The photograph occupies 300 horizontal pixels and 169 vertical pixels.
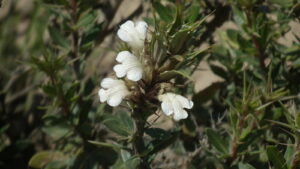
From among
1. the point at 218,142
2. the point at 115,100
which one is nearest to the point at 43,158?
the point at 218,142

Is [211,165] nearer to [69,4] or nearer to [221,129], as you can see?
[221,129]

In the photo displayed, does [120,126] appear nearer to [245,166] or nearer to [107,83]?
[107,83]

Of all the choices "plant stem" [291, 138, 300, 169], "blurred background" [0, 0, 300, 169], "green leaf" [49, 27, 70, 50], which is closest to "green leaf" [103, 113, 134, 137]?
"blurred background" [0, 0, 300, 169]

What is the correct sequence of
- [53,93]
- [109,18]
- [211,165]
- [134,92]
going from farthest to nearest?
[109,18]
[53,93]
[211,165]
[134,92]

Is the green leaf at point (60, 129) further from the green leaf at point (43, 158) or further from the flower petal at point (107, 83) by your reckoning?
the flower petal at point (107, 83)

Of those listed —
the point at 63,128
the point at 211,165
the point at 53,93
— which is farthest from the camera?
the point at 63,128

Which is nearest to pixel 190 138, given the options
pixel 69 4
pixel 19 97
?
pixel 69 4

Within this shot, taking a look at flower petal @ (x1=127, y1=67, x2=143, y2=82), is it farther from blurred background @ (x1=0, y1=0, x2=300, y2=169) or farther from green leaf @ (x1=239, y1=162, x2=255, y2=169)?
green leaf @ (x1=239, y1=162, x2=255, y2=169)
